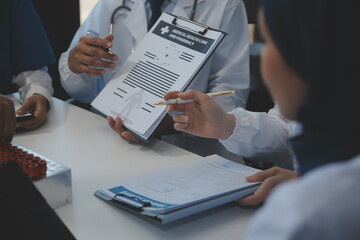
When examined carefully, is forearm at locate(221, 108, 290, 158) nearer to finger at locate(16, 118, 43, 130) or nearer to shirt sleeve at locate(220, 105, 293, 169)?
shirt sleeve at locate(220, 105, 293, 169)

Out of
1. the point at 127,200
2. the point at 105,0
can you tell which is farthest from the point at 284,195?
the point at 105,0

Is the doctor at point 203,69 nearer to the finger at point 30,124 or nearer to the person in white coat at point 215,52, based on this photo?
the person in white coat at point 215,52

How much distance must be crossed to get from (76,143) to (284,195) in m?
0.95

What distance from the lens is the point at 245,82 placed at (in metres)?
1.68

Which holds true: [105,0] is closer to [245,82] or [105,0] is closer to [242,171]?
[245,82]

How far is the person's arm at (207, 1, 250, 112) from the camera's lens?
1.66 meters

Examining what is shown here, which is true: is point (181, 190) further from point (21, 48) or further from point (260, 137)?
point (21, 48)

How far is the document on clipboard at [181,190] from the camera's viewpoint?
0.91 meters

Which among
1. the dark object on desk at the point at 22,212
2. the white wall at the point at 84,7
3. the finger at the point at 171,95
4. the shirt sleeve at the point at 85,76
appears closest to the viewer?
the dark object on desk at the point at 22,212

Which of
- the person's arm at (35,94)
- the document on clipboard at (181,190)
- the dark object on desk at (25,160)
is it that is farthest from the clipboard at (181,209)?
the person's arm at (35,94)

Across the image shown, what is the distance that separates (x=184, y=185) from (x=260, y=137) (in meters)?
0.37

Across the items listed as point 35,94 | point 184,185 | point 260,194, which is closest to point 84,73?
point 35,94

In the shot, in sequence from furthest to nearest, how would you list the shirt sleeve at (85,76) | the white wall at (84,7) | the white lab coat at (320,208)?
the white wall at (84,7) < the shirt sleeve at (85,76) < the white lab coat at (320,208)

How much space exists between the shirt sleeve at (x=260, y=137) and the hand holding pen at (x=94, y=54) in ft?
1.47
